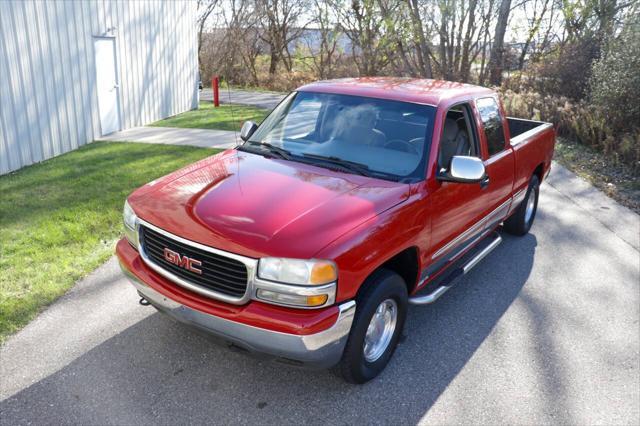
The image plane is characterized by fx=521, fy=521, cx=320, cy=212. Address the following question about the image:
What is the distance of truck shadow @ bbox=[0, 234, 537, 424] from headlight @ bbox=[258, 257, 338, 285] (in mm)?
526

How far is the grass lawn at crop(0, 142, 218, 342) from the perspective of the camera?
4.48 m

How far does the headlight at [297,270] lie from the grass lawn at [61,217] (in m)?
2.31

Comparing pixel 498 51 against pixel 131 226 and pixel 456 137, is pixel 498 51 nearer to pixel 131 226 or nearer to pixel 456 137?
pixel 456 137

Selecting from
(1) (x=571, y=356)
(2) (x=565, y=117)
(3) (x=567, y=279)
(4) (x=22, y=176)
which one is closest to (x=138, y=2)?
(4) (x=22, y=176)

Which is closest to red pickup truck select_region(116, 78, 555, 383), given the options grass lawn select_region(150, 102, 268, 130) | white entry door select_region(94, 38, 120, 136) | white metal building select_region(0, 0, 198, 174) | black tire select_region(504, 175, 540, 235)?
black tire select_region(504, 175, 540, 235)

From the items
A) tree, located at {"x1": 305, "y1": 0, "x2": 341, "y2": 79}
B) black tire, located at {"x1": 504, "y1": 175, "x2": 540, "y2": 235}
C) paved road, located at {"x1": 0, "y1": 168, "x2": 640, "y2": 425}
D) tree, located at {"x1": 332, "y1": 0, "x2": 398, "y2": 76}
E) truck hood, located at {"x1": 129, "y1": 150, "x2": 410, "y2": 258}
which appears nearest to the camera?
truck hood, located at {"x1": 129, "y1": 150, "x2": 410, "y2": 258}

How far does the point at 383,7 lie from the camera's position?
2003 cm

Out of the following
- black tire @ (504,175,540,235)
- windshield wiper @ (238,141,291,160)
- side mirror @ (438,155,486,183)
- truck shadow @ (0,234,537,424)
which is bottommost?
truck shadow @ (0,234,537,424)

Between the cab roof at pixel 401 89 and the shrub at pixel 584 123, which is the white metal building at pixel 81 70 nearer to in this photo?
the cab roof at pixel 401 89

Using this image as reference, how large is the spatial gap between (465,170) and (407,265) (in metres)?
0.79

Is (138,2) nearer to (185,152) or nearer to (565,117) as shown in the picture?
(185,152)

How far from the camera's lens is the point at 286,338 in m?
2.77

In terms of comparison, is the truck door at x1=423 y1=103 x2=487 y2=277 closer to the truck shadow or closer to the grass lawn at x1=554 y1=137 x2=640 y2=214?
the truck shadow

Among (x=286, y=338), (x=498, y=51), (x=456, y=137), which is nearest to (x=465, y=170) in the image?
(x=456, y=137)
